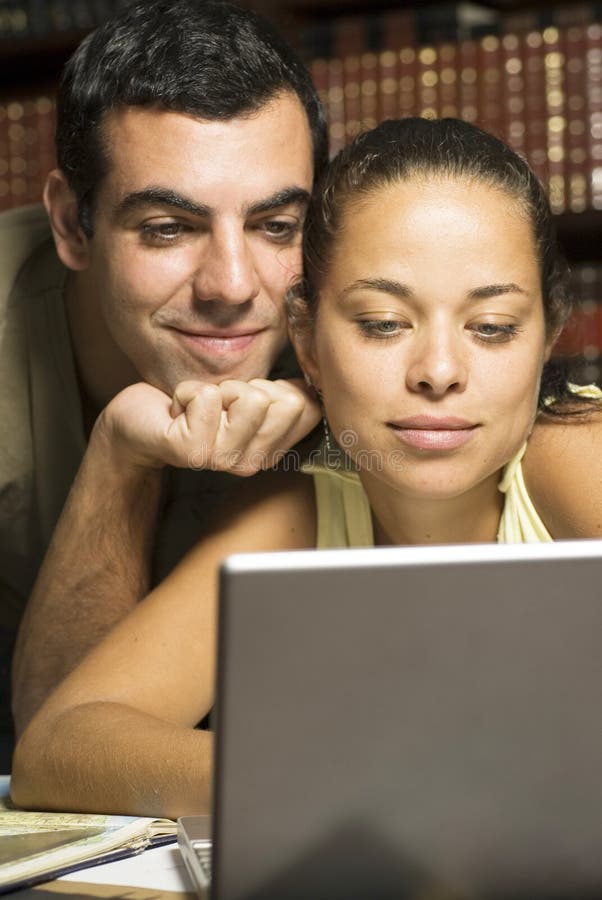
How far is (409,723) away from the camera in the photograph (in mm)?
684

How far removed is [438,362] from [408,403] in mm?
61

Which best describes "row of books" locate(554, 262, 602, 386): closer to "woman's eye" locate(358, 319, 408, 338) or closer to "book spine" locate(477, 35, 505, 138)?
"book spine" locate(477, 35, 505, 138)

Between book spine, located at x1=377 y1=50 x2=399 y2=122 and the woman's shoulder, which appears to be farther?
book spine, located at x1=377 y1=50 x2=399 y2=122

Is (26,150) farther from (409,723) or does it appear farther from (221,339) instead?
(409,723)

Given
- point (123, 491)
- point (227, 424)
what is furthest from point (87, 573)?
point (227, 424)

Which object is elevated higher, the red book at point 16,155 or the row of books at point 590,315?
the red book at point 16,155

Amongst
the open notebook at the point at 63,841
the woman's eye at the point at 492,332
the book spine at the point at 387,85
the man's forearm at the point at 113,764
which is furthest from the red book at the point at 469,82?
the open notebook at the point at 63,841

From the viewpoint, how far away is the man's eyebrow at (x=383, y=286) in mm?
1280

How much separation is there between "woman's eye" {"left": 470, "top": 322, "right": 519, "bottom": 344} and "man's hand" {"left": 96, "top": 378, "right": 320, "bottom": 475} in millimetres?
275

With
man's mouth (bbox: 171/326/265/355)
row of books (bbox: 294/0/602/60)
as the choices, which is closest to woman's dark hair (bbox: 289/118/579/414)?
man's mouth (bbox: 171/326/265/355)

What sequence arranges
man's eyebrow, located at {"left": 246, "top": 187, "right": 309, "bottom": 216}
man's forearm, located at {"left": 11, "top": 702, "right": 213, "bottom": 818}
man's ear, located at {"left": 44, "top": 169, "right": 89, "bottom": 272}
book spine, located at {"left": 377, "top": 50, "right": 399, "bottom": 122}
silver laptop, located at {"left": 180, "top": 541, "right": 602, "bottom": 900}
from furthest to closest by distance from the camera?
book spine, located at {"left": 377, "top": 50, "right": 399, "bottom": 122} → man's ear, located at {"left": 44, "top": 169, "right": 89, "bottom": 272} → man's eyebrow, located at {"left": 246, "top": 187, "right": 309, "bottom": 216} → man's forearm, located at {"left": 11, "top": 702, "right": 213, "bottom": 818} → silver laptop, located at {"left": 180, "top": 541, "right": 602, "bottom": 900}

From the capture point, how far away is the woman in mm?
1244

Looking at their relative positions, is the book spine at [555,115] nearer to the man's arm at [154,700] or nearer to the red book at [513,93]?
the red book at [513,93]

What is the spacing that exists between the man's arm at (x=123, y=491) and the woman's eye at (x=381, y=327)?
0.58 ft
